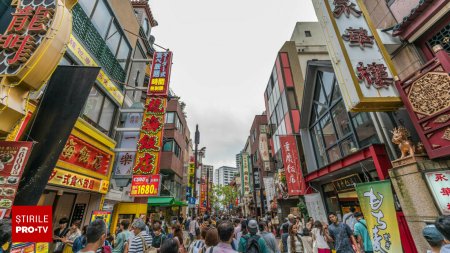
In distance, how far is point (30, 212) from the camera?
3.25 metres

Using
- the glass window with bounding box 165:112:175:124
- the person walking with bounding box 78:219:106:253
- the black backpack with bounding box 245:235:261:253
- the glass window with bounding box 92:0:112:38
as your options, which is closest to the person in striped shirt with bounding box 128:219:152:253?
the person walking with bounding box 78:219:106:253

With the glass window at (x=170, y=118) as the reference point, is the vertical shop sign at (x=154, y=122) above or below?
below

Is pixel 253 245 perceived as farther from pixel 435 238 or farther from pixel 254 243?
pixel 435 238

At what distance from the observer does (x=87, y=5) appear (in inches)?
347

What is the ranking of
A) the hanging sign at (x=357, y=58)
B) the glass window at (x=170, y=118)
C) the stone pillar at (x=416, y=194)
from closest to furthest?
the stone pillar at (x=416, y=194)
the hanging sign at (x=357, y=58)
the glass window at (x=170, y=118)

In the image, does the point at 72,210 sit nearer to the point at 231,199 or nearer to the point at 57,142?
the point at 57,142

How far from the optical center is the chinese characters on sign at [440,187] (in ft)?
14.9

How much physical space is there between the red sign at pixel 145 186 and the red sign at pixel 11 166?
19.2 feet

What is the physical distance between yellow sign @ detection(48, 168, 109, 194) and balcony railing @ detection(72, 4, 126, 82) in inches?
211

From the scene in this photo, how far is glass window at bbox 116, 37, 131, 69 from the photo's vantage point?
12.0 meters

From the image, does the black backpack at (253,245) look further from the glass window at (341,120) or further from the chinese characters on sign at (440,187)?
the glass window at (341,120)

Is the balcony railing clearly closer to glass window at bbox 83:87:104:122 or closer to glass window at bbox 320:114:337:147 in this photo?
glass window at bbox 83:87:104:122

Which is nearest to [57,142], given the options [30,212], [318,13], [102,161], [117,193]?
[30,212]

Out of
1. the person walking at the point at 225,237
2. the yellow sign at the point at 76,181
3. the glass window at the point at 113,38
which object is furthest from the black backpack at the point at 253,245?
the glass window at the point at 113,38
